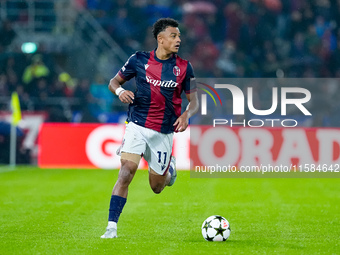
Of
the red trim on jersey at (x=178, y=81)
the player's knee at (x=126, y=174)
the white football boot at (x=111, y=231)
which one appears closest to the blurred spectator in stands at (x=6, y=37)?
the red trim on jersey at (x=178, y=81)

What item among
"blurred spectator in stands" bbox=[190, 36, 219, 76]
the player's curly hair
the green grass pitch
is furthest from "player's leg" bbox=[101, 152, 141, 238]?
"blurred spectator in stands" bbox=[190, 36, 219, 76]

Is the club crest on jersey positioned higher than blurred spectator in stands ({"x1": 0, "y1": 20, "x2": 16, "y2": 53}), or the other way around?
blurred spectator in stands ({"x1": 0, "y1": 20, "x2": 16, "y2": 53})

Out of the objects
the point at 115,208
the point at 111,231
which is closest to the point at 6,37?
the point at 115,208

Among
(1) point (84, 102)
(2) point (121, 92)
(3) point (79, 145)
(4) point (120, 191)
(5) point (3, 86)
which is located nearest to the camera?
(4) point (120, 191)

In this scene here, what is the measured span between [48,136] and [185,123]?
11.0m

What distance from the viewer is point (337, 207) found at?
10.3 metres

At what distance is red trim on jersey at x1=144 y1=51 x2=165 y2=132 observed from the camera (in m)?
7.71

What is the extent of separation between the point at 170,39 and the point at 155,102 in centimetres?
72

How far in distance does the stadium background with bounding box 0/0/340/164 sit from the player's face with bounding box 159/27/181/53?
11.9 m

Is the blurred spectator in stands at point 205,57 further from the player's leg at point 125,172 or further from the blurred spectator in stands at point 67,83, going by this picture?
the player's leg at point 125,172

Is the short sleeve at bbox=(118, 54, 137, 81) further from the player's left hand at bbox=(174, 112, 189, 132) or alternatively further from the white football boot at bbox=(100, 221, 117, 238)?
the white football boot at bbox=(100, 221, 117, 238)

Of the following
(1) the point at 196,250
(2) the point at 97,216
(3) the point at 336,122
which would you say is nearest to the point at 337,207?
(2) the point at 97,216

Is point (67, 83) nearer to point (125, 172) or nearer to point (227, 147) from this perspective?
point (227, 147)

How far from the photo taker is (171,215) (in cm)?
923
